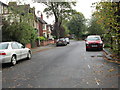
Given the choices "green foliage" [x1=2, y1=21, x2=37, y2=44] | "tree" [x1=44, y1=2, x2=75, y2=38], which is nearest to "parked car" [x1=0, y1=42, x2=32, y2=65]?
"green foliage" [x1=2, y1=21, x2=37, y2=44]

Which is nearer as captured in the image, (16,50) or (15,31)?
(16,50)

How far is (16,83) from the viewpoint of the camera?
5770 mm

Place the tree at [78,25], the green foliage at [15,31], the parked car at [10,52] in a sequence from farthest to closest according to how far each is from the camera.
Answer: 1. the tree at [78,25]
2. the green foliage at [15,31]
3. the parked car at [10,52]

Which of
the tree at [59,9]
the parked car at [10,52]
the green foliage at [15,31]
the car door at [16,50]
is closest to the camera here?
the parked car at [10,52]

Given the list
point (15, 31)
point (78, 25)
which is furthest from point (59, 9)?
point (78, 25)

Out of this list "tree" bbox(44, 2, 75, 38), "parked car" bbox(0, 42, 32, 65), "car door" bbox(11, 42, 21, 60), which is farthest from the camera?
"tree" bbox(44, 2, 75, 38)

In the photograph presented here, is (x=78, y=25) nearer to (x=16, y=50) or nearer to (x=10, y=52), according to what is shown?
(x=16, y=50)

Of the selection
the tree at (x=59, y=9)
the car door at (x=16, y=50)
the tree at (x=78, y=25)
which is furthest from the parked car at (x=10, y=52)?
the tree at (x=78, y=25)

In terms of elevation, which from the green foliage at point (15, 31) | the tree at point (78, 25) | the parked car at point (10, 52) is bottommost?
the parked car at point (10, 52)

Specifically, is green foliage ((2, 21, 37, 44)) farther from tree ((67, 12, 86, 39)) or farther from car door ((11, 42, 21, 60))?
tree ((67, 12, 86, 39))

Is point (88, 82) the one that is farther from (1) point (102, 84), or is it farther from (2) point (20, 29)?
(2) point (20, 29)

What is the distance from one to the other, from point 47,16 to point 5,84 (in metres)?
35.3

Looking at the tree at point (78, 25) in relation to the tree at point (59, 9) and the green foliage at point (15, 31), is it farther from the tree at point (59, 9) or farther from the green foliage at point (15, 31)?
the green foliage at point (15, 31)

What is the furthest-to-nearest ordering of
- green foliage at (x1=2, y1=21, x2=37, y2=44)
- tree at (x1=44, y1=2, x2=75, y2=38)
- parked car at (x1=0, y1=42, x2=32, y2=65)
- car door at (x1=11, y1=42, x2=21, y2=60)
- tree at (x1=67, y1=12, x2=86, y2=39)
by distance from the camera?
tree at (x1=67, y1=12, x2=86, y2=39)
tree at (x1=44, y1=2, x2=75, y2=38)
green foliage at (x1=2, y1=21, x2=37, y2=44)
car door at (x1=11, y1=42, x2=21, y2=60)
parked car at (x1=0, y1=42, x2=32, y2=65)
